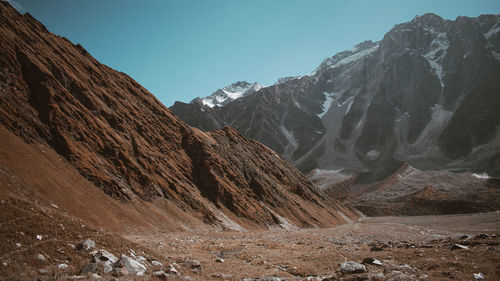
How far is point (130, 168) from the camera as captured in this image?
4500cm

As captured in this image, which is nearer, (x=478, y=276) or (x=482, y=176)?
(x=478, y=276)

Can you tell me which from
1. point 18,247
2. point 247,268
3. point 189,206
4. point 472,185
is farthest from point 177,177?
point 472,185

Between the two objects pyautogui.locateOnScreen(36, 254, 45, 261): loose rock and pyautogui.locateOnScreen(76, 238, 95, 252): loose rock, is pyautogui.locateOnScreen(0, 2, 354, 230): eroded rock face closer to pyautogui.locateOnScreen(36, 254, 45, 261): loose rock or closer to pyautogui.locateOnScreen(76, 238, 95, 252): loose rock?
pyautogui.locateOnScreen(76, 238, 95, 252): loose rock

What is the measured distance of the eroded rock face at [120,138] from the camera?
38.2 m

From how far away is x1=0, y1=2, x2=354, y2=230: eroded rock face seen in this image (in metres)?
38.2

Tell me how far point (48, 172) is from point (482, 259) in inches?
1541

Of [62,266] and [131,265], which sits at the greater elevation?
[62,266]

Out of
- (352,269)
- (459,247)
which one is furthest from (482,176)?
(352,269)

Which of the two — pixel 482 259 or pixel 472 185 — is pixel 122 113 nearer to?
pixel 482 259

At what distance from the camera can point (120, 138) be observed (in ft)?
163

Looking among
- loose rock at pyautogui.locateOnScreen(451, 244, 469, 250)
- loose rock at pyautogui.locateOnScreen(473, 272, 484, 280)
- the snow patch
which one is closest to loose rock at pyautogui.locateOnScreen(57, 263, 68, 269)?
loose rock at pyautogui.locateOnScreen(473, 272, 484, 280)

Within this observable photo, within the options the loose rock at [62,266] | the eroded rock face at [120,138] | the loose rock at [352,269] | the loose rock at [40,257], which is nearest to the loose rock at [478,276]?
the loose rock at [352,269]

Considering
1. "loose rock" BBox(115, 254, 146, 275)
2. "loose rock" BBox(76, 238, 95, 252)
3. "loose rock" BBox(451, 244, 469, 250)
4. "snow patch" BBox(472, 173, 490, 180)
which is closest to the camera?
"loose rock" BBox(115, 254, 146, 275)

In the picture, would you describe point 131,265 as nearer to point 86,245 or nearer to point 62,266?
point 86,245
